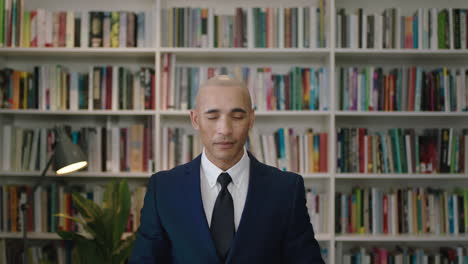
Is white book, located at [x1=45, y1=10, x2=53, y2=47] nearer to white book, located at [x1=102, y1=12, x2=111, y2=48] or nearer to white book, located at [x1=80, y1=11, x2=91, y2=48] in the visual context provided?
white book, located at [x1=80, y1=11, x2=91, y2=48]

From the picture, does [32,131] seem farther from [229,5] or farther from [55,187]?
[229,5]

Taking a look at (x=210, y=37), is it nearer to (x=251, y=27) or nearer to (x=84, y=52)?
(x=251, y=27)

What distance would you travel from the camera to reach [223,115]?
1.15 m

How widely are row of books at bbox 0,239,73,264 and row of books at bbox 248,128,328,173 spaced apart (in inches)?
55.7

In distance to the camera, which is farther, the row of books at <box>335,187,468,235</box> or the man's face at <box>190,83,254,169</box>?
the row of books at <box>335,187,468,235</box>

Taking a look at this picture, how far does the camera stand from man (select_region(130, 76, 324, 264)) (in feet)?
3.79

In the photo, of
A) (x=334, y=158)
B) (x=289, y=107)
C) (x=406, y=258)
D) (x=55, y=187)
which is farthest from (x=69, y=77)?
(x=406, y=258)

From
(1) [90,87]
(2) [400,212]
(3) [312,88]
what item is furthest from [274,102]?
(1) [90,87]

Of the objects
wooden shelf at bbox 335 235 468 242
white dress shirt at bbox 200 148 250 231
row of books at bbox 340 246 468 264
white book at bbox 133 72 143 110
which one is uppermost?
white book at bbox 133 72 143 110

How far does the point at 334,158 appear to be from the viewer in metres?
2.79

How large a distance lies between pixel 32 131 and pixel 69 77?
0.43 m

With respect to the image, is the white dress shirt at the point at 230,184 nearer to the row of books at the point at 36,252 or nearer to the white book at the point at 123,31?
the white book at the point at 123,31

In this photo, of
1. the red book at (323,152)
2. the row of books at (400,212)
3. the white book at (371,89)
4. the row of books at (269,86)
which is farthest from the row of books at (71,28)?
the row of books at (400,212)

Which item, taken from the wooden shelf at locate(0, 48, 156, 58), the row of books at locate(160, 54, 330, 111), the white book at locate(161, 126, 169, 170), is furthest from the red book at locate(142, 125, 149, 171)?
the wooden shelf at locate(0, 48, 156, 58)
